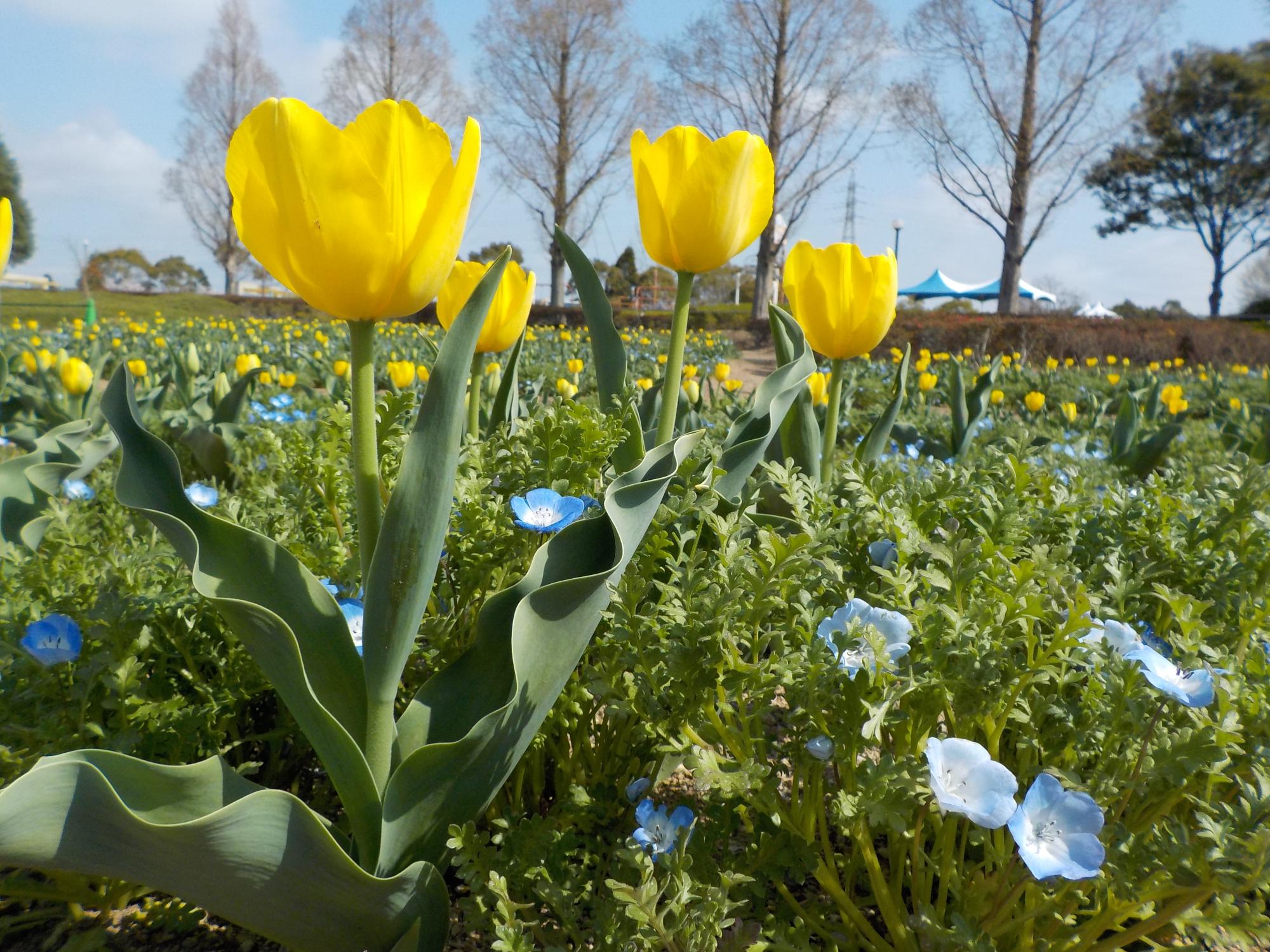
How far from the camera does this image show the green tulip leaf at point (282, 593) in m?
0.91

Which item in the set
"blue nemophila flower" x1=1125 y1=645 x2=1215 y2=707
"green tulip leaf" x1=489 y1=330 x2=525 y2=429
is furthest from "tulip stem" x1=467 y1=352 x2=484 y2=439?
"blue nemophila flower" x1=1125 y1=645 x2=1215 y2=707

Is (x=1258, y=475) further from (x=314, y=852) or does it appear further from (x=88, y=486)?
(x=88, y=486)

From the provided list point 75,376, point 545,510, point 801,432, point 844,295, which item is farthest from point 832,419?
point 75,376

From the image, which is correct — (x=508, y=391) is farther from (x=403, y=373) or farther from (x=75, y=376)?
(x=75, y=376)

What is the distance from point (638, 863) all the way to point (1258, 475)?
4.01 feet

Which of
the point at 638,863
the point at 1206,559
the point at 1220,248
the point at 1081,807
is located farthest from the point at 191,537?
the point at 1220,248

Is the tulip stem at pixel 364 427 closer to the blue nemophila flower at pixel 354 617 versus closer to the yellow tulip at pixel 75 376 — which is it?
the blue nemophila flower at pixel 354 617

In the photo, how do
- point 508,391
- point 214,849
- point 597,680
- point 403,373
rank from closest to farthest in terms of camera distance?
point 214,849, point 597,680, point 508,391, point 403,373

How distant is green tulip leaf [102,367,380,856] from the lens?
0.91 meters

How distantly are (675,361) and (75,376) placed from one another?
121 inches

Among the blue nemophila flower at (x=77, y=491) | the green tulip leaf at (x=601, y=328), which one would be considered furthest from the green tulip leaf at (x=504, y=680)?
the blue nemophila flower at (x=77, y=491)

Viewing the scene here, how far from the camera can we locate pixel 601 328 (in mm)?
1611

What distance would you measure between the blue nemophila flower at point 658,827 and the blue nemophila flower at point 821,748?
0.59ft

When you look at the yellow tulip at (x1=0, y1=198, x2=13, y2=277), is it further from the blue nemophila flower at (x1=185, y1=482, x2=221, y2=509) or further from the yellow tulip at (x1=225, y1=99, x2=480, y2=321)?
the blue nemophila flower at (x1=185, y1=482, x2=221, y2=509)
